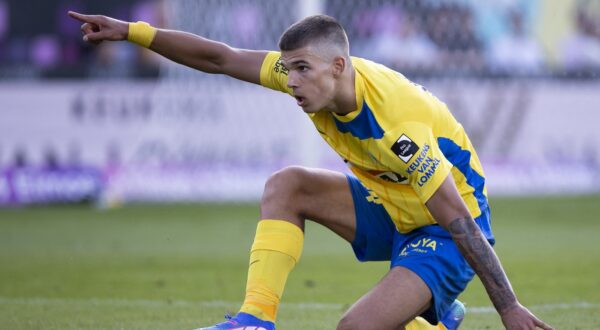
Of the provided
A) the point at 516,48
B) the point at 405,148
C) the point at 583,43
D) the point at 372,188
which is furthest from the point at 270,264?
the point at 583,43

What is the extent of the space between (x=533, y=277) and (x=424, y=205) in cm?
386

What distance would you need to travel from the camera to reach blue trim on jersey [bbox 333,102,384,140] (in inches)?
217

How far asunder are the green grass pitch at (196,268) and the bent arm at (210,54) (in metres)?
1.66

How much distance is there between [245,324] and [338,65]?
4.60 feet

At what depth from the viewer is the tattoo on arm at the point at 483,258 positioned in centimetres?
533

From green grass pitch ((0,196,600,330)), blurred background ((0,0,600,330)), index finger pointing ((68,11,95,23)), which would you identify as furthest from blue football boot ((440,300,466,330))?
blurred background ((0,0,600,330))

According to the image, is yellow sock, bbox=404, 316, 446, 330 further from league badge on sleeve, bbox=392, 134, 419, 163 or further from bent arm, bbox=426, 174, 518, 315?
league badge on sleeve, bbox=392, 134, 419, 163

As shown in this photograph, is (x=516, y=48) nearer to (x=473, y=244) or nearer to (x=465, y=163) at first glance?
(x=465, y=163)

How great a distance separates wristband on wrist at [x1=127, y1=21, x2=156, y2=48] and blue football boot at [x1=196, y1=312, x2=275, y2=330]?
1.66 meters

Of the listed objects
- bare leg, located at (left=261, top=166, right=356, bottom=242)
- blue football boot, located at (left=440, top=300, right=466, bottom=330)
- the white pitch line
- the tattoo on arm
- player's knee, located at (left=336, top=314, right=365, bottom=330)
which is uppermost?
the tattoo on arm

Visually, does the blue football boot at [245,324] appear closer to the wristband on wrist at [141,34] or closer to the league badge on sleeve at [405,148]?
the league badge on sleeve at [405,148]

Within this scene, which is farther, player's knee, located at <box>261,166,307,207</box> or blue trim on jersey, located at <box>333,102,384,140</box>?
player's knee, located at <box>261,166,307,207</box>

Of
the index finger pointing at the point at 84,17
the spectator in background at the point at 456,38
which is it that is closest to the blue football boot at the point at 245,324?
the index finger pointing at the point at 84,17

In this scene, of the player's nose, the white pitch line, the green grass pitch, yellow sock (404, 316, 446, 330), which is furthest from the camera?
the white pitch line
